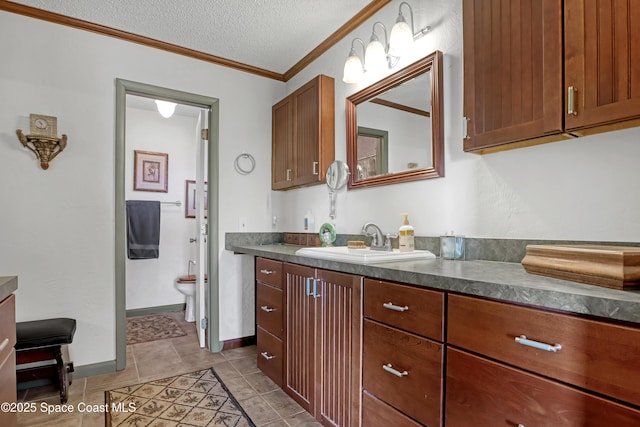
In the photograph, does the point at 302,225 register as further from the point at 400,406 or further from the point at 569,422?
the point at 569,422

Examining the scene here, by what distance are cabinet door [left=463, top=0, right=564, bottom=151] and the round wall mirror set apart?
108 cm

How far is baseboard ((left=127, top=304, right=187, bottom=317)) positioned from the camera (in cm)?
395

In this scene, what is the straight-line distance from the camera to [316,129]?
2602 mm

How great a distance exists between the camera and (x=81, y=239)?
8.04ft

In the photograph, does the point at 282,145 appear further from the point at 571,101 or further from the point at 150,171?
the point at 571,101

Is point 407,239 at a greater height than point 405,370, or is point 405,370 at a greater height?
point 407,239

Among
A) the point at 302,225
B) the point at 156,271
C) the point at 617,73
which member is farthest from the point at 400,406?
the point at 156,271

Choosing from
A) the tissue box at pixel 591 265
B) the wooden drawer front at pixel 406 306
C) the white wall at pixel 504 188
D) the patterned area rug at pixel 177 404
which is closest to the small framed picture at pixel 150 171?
the patterned area rug at pixel 177 404

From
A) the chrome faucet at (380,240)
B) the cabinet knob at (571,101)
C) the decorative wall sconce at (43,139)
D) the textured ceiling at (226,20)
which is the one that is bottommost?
the chrome faucet at (380,240)

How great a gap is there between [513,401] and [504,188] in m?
0.92

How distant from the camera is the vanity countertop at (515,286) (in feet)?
2.54

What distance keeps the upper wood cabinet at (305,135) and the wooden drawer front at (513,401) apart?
178cm

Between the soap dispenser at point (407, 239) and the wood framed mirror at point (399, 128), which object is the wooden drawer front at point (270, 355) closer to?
the soap dispenser at point (407, 239)

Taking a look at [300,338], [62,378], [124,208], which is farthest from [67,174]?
[300,338]
